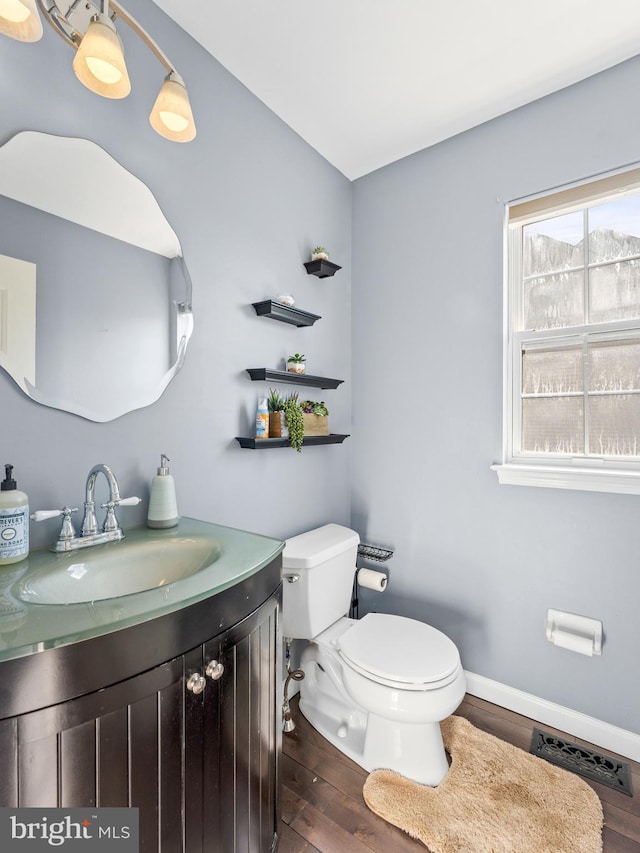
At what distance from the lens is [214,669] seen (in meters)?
0.83

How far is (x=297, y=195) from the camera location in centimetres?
196

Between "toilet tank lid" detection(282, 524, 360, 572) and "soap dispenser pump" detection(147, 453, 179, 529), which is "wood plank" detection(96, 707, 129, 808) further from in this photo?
"toilet tank lid" detection(282, 524, 360, 572)

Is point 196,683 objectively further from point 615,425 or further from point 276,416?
point 615,425

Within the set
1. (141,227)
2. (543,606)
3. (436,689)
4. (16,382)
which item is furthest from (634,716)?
(141,227)

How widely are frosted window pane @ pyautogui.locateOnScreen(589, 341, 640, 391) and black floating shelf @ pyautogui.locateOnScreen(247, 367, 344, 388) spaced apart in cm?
108

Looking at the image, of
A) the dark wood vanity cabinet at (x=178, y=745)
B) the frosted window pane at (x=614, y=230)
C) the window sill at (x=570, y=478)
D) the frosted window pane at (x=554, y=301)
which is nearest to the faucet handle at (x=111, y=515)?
the dark wood vanity cabinet at (x=178, y=745)

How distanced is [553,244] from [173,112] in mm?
1588

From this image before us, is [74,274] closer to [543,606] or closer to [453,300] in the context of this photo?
[453,300]

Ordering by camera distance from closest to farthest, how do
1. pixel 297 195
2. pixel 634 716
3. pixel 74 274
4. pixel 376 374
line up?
pixel 74 274 → pixel 634 716 → pixel 297 195 → pixel 376 374

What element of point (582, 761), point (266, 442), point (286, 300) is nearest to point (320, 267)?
point (286, 300)

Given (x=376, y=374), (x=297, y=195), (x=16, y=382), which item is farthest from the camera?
(x=376, y=374)

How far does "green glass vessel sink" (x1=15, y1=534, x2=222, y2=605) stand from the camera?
0.94 meters

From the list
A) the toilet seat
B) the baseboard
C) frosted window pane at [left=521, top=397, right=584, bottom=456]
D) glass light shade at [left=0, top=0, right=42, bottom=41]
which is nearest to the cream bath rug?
the baseboard

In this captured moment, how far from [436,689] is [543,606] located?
2.20 feet
